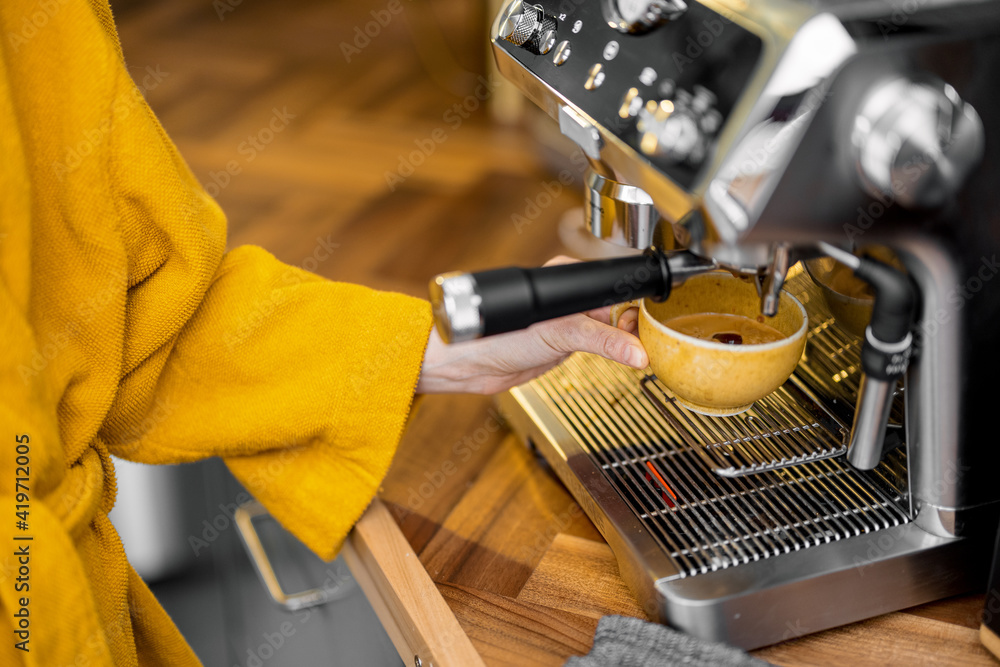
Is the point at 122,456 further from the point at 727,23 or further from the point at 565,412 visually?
the point at 727,23

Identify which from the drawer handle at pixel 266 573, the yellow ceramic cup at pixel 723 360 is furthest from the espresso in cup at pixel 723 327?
the drawer handle at pixel 266 573

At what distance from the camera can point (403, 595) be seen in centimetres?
52

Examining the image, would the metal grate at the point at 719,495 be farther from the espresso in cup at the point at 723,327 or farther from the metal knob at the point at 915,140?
the metal knob at the point at 915,140

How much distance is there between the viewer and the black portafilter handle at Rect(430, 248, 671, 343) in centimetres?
40

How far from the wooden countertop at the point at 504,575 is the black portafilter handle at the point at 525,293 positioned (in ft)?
0.60

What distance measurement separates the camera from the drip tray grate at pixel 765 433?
526 mm

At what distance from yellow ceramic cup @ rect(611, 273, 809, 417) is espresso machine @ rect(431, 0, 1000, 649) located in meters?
0.04

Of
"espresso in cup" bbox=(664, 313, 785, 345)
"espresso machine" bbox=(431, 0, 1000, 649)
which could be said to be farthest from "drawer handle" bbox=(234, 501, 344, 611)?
"espresso in cup" bbox=(664, 313, 785, 345)

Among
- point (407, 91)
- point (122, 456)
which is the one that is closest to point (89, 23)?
point (122, 456)

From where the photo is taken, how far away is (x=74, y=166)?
0.52 metres

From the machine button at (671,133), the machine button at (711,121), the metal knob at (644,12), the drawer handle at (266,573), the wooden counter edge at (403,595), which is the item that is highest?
the metal knob at (644,12)

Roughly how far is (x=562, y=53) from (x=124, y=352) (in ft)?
1.05

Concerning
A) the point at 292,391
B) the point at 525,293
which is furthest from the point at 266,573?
the point at 525,293

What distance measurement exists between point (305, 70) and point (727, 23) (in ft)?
6.20
